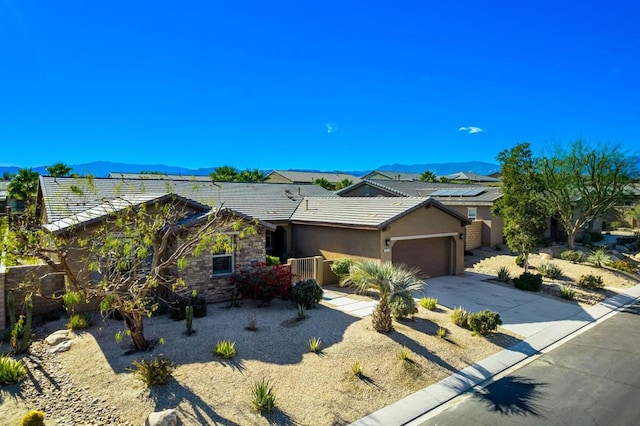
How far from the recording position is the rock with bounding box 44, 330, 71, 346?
11.3 m

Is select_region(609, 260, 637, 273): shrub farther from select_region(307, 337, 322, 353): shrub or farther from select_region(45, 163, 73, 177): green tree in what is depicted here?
select_region(45, 163, 73, 177): green tree

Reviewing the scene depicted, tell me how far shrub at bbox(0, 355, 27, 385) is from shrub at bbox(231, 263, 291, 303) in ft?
23.2

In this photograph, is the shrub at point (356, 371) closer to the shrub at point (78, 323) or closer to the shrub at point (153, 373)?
the shrub at point (153, 373)

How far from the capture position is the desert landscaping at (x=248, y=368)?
8.30m

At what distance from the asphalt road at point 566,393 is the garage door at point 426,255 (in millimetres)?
8894

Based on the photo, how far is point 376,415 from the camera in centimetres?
854

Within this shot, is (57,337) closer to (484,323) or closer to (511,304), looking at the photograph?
(484,323)

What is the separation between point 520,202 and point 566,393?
14.2 meters

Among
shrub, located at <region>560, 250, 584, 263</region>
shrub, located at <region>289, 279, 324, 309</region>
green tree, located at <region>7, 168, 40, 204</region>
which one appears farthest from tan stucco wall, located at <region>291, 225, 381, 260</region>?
green tree, located at <region>7, 168, 40, 204</region>

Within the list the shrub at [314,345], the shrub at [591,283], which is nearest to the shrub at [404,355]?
the shrub at [314,345]

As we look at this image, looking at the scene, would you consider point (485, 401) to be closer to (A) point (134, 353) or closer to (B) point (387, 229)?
(A) point (134, 353)

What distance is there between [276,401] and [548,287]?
55.9 feet

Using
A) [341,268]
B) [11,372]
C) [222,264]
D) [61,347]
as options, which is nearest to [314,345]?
[222,264]

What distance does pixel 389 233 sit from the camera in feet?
64.1
